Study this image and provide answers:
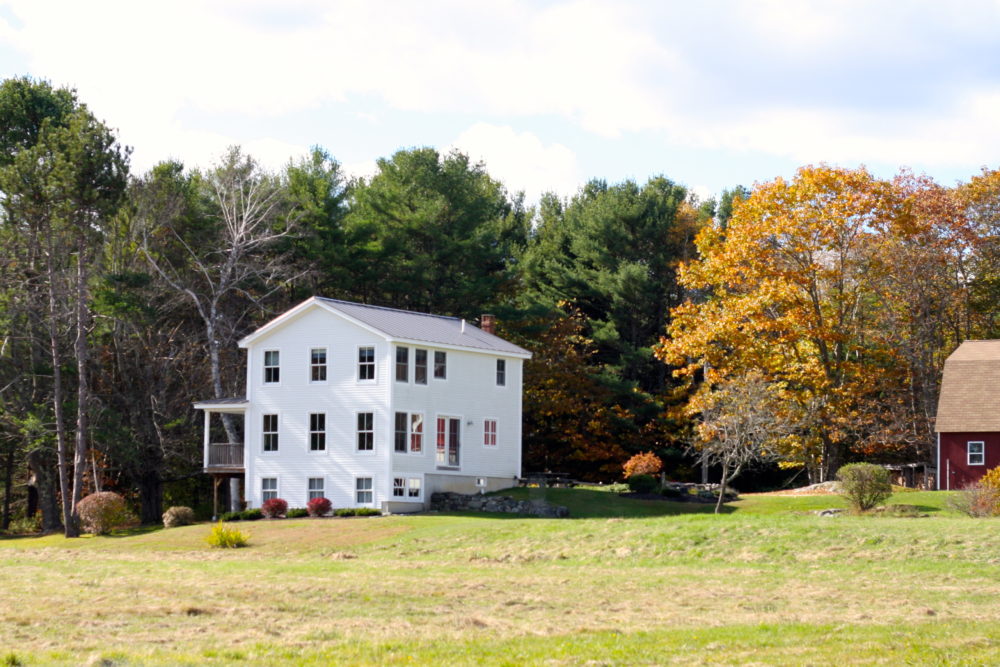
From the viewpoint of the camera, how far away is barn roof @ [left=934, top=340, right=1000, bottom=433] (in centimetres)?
4762

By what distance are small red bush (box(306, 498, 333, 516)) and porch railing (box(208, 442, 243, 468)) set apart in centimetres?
613

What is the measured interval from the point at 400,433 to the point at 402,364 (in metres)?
2.57

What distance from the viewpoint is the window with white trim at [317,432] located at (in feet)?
156

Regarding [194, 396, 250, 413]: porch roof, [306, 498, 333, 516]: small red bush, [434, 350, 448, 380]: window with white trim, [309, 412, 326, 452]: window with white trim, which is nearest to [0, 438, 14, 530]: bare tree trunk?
[194, 396, 250, 413]: porch roof

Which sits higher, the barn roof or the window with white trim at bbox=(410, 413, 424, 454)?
the barn roof

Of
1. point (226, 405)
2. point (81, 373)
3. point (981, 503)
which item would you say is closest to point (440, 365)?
point (226, 405)

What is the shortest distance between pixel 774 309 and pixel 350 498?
20.8 metres

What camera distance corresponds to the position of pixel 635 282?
211ft

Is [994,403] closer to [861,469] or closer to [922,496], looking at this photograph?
[922,496]

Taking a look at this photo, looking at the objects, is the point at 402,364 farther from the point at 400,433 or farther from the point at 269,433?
the point at 269,433

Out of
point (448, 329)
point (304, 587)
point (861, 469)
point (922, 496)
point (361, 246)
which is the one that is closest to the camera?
point (304, 587)

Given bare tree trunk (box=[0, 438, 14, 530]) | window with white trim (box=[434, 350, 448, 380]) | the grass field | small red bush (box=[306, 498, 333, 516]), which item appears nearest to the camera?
the grass field

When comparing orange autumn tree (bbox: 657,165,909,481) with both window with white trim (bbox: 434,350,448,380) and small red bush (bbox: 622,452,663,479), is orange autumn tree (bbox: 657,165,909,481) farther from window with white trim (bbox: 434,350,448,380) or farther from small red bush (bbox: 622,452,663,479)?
window with white trim (bbox: 434,350,448,380)

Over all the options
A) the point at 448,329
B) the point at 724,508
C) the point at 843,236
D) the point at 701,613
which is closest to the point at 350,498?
the point at 448,329
